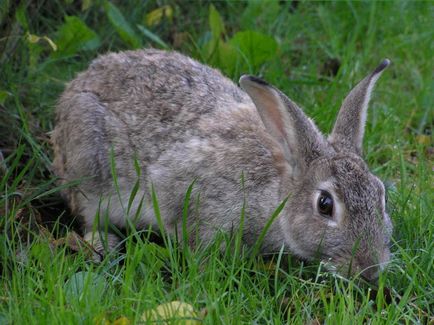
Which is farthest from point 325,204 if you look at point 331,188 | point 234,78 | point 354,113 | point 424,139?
point 234,78

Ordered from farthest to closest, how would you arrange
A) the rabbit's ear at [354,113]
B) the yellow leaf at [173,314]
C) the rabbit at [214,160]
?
the rabbit's ear at [354,113], the rabbit at [214,160], the yellow leaf at [173,314]

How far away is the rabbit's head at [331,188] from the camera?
4.25 meters

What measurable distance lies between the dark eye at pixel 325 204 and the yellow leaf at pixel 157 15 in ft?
8.27

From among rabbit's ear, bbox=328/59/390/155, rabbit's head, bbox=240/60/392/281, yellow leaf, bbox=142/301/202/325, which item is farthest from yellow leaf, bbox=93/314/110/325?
rabbit's ear, bbox=328/59/390/155

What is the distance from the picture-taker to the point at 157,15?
648cm

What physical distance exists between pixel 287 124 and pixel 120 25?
80.6 inches

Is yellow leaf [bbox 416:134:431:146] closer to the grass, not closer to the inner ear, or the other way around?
the grass

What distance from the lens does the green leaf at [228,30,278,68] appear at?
6176 mm

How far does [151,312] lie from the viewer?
366 centimetres

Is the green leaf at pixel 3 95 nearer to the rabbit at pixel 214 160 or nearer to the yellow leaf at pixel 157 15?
the rabbit at pixel 214 160

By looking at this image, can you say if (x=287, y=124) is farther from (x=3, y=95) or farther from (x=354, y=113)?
(x=3, y=95)

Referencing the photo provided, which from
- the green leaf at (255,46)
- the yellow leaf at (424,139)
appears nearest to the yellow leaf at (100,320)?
the green leaf at (255,46)

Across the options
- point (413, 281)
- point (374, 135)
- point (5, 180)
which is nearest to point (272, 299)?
point (413, 281)

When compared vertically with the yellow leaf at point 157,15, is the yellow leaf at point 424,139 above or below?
below
